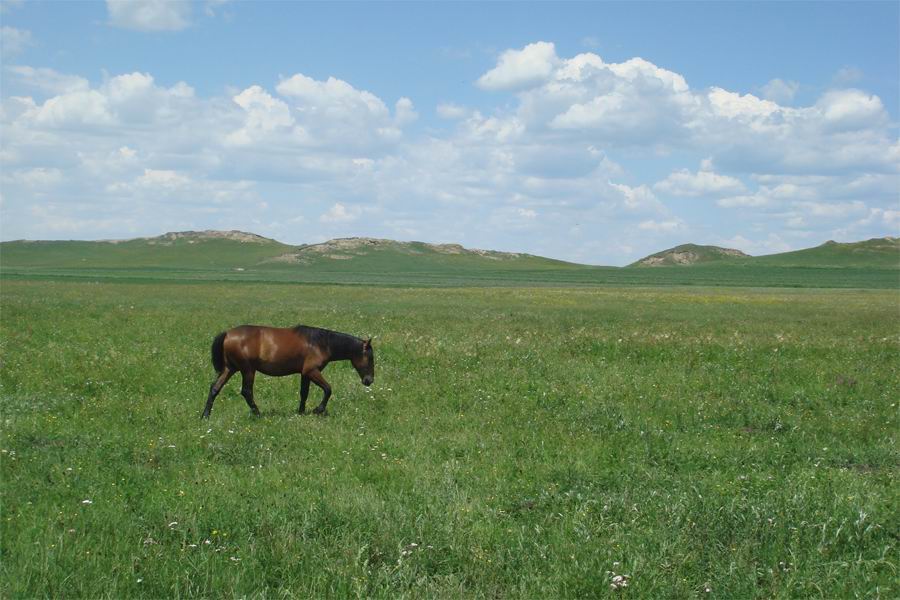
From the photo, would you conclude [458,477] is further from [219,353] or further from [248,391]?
[219,353]

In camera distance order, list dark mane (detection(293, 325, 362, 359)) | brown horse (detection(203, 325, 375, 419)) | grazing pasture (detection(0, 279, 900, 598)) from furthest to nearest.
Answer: dark mane (detection(293, 325, 362, 359))
brown horse (detection(203, 325, 375, 419))
grazing pasture (detection(0, 279, 900, 598))

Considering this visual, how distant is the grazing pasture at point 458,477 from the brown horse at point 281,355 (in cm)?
62

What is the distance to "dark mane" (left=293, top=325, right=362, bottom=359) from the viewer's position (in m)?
15.2

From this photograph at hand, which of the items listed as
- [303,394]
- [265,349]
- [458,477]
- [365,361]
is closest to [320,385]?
[303,394]

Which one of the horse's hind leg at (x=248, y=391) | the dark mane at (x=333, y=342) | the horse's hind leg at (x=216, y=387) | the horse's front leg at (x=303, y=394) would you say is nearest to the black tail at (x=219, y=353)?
the horse's hind leg at (x=216, y=387)

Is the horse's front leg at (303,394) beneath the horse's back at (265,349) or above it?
beneath

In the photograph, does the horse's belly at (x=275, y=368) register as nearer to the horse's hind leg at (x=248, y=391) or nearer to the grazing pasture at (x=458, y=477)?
the horse's hind leg at (x=248, y=391)

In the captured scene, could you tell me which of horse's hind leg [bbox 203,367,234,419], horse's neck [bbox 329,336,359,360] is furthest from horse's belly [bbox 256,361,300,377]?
horse's neck [bbox 329,336,359,360]

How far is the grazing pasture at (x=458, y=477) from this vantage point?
734cm

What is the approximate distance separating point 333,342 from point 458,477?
5840 millimetres

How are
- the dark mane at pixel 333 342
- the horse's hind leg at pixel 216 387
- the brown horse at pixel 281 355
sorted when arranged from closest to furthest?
1. the horse's hind leg at pixel 216 387
2. the brown horse at pixel 281 355
3. the dark mane at pixel 333 342

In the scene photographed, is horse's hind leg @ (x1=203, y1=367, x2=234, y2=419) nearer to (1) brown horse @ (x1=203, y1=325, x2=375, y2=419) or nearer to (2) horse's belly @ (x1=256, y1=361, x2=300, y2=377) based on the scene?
(1) brown horse @ (x1=203, y1=325, x2=375, y2=419)

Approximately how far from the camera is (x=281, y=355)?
1480 cm

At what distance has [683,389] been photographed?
17.1 metres
